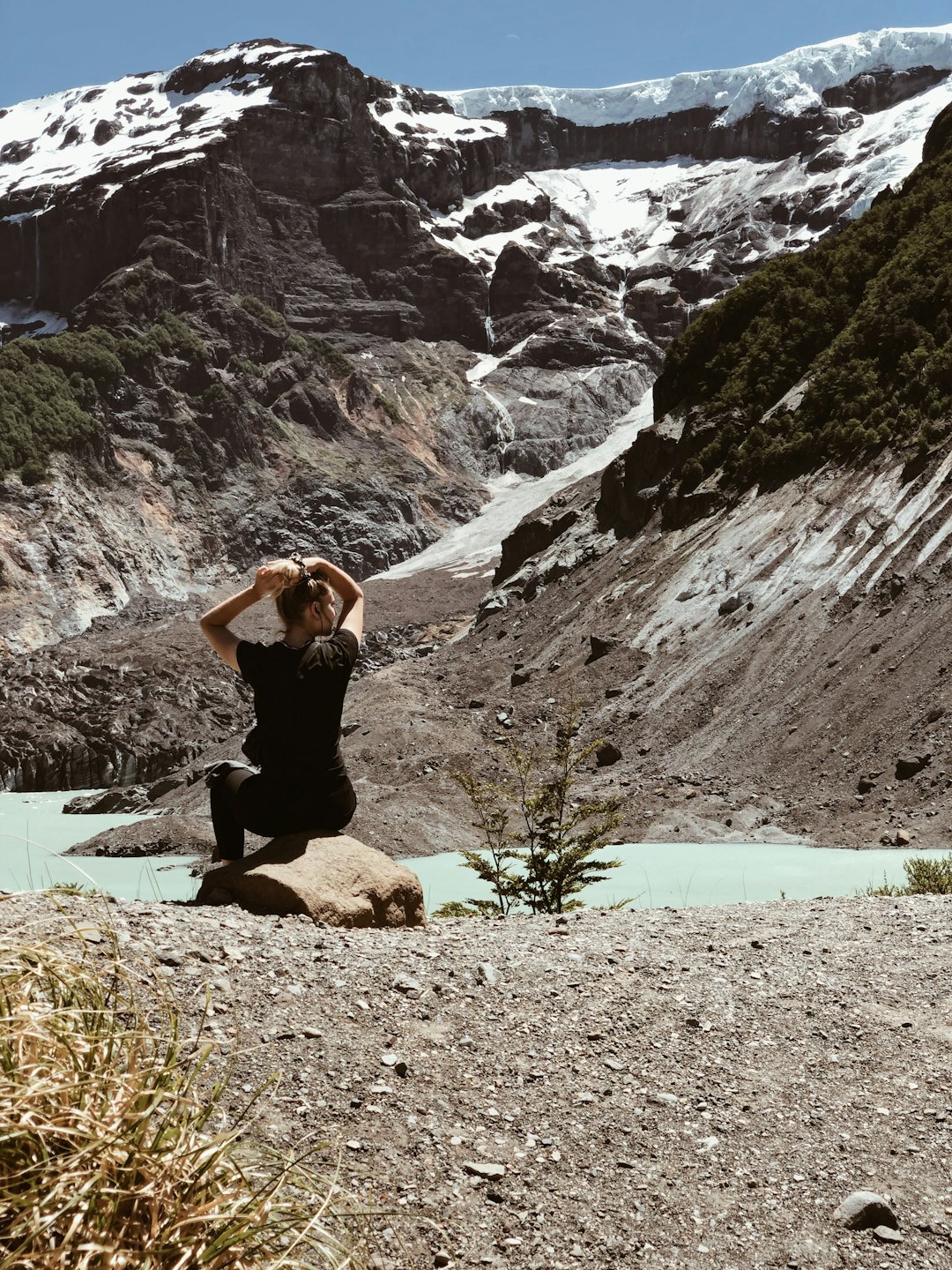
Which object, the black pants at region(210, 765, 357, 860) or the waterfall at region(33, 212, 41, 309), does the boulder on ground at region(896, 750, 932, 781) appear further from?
the waterfall at region(33, 212, 41, 309)

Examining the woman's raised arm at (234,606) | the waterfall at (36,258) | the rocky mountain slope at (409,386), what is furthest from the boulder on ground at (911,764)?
the waterfall at (36,258)

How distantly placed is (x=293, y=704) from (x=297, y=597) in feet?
1.77

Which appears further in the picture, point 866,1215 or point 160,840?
point 160,840

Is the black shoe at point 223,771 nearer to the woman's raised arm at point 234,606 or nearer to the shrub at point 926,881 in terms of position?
the woman's raised arm at point 234,606

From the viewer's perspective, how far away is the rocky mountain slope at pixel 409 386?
28.9 m

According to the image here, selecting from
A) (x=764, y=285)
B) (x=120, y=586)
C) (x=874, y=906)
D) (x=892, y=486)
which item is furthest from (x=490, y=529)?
(x=874, y=906)

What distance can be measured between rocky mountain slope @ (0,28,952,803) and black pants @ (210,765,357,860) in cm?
1593

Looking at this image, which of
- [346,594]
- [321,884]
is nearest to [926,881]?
[321,884]

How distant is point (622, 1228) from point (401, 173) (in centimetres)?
13897

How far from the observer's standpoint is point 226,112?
127 metres

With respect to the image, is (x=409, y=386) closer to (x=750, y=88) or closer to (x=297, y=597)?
(x=750, y=88)

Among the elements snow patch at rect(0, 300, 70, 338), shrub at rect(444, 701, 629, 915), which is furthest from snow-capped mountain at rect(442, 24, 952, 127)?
shrub at rect(444, 701, 629, 915)

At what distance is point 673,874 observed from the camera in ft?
57.5

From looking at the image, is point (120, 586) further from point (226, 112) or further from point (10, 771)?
point (226, 112)
